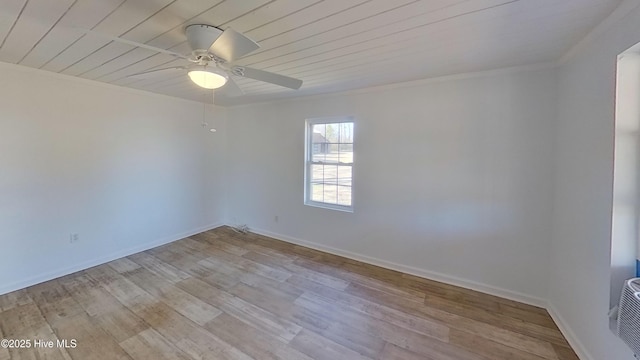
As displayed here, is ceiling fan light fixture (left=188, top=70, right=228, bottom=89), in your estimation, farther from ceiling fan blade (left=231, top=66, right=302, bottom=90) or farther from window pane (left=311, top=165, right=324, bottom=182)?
window pane (left=311, top=165, right=324, bottom=182)

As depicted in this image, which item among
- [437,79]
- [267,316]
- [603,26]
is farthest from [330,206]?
[603,26]

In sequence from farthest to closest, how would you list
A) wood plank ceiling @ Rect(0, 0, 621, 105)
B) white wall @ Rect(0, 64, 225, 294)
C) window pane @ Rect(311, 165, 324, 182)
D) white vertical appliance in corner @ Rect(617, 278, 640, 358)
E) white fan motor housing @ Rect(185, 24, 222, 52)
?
window pane @ Rect(311, 165, 324, 182) → white wall @ Rect(0, 64, 225, 294) → white fan motor housing @ Rect(185, 24, 222, 52) → wood plank ceiling @ Rect(0, 0, 621, 105) → white vertical appliance in corner @ Rect(617, 278, 640, 358)

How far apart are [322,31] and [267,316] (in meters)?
2.39

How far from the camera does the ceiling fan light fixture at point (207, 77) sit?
1.70 m

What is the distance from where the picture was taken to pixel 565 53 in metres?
2.12

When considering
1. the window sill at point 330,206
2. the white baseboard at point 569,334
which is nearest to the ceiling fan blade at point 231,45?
the window sill at point 330,206

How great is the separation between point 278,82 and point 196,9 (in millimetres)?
721

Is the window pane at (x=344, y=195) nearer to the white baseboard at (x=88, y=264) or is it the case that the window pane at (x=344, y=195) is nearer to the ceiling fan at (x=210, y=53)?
the ceiling fan at (x=210, y=53)

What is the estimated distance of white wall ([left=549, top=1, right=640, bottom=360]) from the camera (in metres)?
1.64

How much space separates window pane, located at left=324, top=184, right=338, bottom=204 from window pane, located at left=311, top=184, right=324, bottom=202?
0.07 metres

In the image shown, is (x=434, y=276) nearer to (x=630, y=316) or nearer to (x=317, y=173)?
(x=630, y=316)

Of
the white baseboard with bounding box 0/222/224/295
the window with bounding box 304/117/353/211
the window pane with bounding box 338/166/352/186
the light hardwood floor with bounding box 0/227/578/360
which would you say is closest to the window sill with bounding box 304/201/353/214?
the window with bounding box 304/117/353/211

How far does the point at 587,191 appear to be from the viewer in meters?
1.89

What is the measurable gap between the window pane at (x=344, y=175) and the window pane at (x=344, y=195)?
0.07 m
